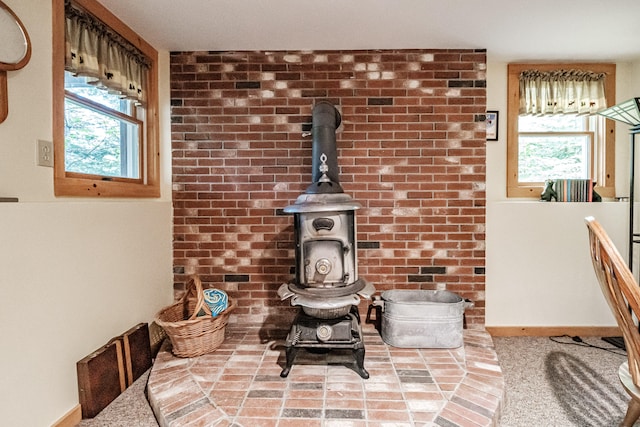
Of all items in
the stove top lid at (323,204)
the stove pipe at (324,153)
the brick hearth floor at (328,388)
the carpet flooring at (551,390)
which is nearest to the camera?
the brick hearth floor at (328,388)

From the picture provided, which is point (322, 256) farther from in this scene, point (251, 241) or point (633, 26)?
point (633, 26)

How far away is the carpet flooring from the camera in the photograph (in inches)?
74.7

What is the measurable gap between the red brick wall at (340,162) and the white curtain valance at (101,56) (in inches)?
15.7

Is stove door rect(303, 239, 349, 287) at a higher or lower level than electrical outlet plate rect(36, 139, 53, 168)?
lower

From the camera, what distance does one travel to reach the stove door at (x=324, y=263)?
2246 millimetres

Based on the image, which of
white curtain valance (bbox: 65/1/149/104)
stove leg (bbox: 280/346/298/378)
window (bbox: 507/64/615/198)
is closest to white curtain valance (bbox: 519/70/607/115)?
window (bbox: 507/64/615/198)

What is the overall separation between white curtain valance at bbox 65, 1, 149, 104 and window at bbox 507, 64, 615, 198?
283 cm

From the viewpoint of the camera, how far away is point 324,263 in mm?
2236

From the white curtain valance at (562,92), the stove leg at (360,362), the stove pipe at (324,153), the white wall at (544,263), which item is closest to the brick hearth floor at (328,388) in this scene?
the stove leg at (360,362)

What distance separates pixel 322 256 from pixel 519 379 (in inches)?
55.1

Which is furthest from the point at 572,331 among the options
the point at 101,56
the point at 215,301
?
the point at 101,56

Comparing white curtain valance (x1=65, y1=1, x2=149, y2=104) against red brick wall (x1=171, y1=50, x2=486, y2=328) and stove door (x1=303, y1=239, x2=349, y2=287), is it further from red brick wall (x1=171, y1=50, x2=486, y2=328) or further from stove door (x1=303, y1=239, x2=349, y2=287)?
stove door (x1=303, y1=239, x2=349, y2=287)

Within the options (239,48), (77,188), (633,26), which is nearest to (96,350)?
(77,188)

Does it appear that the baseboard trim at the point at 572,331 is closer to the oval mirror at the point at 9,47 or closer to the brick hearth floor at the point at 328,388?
the brick hearth floor at the point at 328,388
